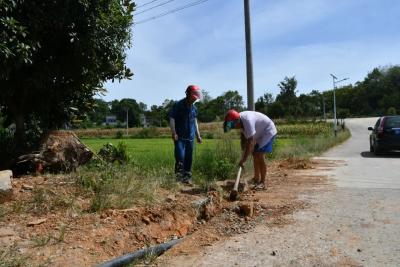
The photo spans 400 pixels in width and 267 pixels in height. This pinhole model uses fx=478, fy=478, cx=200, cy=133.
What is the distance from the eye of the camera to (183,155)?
838 cm

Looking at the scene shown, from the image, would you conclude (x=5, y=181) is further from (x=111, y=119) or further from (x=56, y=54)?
(x=111, y=119)

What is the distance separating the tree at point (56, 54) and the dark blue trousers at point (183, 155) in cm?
223

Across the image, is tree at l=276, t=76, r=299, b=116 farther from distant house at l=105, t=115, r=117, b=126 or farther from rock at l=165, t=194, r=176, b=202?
rock at l=165, t=194, r=176, b=202

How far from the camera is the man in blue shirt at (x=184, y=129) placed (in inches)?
327

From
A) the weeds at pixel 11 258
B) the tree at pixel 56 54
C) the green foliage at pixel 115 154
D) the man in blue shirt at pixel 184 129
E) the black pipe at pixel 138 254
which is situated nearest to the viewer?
the weeds at pixel 11 258

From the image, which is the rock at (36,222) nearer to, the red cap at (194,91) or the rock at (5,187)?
the rock at (5,187)

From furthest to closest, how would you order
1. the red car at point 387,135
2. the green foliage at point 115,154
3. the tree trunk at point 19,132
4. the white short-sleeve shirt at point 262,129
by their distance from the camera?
the red car at point 387,135
the green foliage at point 115,154
the tree trunk at point 19,132
the white short-sleeve shirt at point 262,129

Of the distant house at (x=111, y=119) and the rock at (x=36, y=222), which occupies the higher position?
the distant house at (x=111, y=119)

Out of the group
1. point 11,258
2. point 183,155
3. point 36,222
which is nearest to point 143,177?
point 183,155

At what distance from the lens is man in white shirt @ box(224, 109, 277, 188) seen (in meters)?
7.90

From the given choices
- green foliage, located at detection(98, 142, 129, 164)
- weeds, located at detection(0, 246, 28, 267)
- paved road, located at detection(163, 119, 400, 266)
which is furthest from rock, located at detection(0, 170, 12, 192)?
green foliage, located at detection(98, 142, 129, 164)

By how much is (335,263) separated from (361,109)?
122202mm

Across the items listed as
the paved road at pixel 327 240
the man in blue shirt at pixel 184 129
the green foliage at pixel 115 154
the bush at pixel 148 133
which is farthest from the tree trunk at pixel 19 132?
the bush at pixel 148 133

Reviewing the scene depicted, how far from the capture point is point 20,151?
8.74 meters
